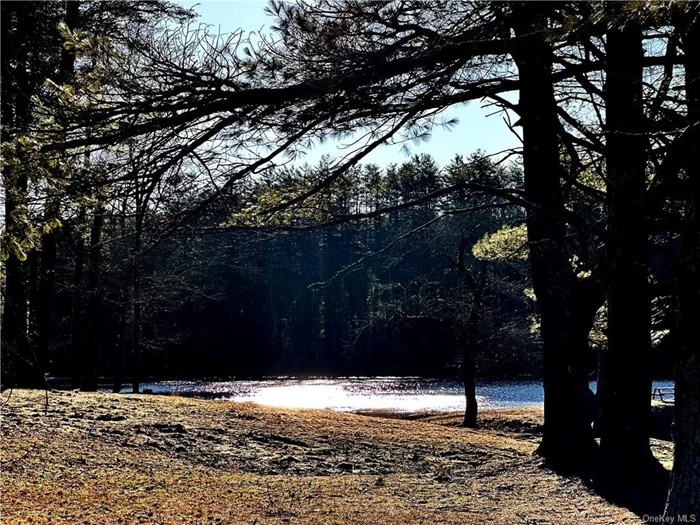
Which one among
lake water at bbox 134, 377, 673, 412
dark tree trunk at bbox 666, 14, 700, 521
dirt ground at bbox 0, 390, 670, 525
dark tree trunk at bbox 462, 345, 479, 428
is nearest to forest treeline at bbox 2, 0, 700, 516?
dark tree trunk at bbox 666, 14, 700, 521

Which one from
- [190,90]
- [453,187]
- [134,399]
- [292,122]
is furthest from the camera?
[134,399]

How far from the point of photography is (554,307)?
8914 millimetres

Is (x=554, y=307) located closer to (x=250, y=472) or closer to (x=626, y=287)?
(x=626, y=287)

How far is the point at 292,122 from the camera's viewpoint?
6.04 metres

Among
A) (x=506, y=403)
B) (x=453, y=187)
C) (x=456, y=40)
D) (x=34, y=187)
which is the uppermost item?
(x=456, y=40)

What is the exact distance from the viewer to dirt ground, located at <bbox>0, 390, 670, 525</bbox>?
585 cm

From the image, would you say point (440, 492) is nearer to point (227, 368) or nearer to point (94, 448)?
point (94, 448)

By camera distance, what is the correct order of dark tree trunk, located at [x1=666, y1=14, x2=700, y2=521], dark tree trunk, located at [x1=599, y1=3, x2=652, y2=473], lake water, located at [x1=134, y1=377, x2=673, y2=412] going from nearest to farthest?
dark tree trunk, located at [x1=666, y1=14, x2=700, y2=521], dark tree trunk, located at [x1=599, y1=3, x2=652, y2=473], lake water, located at [x1=134, y1=377, x2=673, y2=412]

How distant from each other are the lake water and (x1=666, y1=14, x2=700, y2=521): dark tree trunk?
62.4ft

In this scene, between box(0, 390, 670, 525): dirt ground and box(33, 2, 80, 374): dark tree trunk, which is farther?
box(33, 2, 80, 374): dark tree trunk

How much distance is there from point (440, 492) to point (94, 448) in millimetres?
3760

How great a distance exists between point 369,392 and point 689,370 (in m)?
28.3

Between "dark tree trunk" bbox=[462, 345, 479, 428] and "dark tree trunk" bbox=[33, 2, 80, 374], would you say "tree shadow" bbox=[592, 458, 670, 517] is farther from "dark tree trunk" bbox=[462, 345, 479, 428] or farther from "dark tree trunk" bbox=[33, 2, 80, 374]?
"dark tree trunk" bbox=[462, 345, 479, 428]

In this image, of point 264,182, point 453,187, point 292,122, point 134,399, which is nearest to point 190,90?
point 292,122
